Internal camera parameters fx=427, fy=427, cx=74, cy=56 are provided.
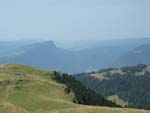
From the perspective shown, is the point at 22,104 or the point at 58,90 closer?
the point at 22,104

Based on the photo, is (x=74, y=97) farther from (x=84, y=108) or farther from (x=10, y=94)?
(x=84, y=108)

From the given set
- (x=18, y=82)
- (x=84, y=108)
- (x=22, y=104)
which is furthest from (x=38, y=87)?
(x=84, y=108)

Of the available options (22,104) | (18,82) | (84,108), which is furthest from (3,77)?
(84,108)

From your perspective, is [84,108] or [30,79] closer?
[84,108]

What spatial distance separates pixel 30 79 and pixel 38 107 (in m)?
39.3

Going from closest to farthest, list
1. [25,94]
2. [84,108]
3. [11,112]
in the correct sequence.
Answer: [11,112], [84,108], [25,94]

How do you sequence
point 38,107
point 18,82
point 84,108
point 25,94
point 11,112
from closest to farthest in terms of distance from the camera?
point 11,112
point 84,108
point 38,107
point 25,94
point 18,82

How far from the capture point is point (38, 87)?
6324 inches

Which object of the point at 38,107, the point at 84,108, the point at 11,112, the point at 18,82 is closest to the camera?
the point at 11,112

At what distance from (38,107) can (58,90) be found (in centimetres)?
3442

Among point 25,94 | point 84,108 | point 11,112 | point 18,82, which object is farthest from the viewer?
point 18,82

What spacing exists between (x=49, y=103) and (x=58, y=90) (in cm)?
3244

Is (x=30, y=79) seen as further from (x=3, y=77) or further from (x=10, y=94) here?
(x=10, y=94)

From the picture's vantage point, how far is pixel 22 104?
136 m
